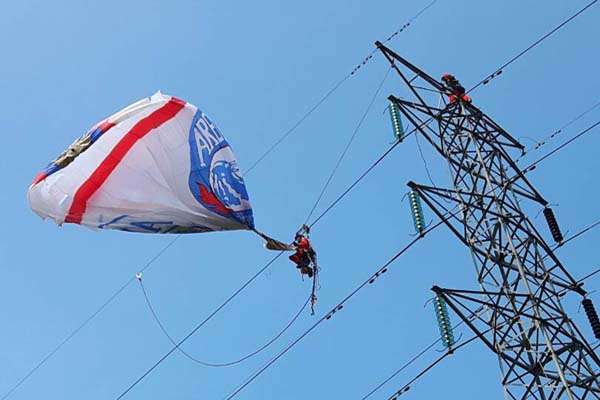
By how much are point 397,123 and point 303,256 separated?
11.7ft

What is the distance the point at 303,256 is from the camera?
20.9 meters

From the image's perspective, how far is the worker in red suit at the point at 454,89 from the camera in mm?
21938

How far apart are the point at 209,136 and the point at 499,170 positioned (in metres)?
6.33

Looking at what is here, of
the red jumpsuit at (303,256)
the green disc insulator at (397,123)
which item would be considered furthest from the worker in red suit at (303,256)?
the green disc insulator at (397,123)

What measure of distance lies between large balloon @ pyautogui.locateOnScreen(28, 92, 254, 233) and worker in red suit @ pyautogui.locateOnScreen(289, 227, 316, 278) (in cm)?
113

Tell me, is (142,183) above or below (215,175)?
above

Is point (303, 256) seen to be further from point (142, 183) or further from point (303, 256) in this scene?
point (142, 183)

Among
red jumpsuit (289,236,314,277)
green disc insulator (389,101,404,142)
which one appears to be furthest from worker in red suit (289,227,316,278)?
green disc insulator (389,101,404,142)

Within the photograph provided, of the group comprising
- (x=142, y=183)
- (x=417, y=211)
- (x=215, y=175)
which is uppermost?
(x=142, y=183)

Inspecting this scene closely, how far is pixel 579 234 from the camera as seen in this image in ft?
68.9

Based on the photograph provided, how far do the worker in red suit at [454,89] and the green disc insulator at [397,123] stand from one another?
126cm

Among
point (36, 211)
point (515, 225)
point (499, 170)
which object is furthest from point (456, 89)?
point (36, 211)

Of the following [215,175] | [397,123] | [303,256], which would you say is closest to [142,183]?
[215,175]

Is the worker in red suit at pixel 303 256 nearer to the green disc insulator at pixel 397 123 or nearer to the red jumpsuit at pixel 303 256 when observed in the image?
the red jumpsuit at pixel 303 256
